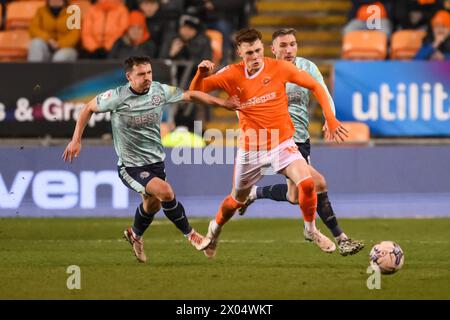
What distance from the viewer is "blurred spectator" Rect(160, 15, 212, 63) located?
674 inches

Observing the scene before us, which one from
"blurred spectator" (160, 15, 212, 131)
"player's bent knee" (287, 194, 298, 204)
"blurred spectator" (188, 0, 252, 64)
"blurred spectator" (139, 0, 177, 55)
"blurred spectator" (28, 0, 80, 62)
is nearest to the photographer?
"player's bent knee" (287, 194, 298, 204)

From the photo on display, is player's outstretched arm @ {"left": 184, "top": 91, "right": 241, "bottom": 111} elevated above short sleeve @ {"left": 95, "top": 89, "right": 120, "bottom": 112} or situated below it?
above

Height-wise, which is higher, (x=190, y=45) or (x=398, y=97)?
(x=190, y=45)

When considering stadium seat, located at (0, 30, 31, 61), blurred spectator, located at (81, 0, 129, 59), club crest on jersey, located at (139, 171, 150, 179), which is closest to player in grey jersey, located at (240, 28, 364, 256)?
club crest on jersey, located at (139, 171, 150, 179)

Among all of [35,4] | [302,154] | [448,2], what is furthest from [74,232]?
[448,2]

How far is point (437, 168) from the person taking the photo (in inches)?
630

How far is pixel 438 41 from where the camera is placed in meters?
17.5

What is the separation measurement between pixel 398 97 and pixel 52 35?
16.9 feet

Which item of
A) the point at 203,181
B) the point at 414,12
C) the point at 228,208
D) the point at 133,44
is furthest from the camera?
the point at 414,12

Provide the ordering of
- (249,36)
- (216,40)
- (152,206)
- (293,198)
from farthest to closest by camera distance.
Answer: (216,40) → (293,198) → (152,206) → (249,36)

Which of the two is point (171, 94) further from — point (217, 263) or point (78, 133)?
point (217, 263)

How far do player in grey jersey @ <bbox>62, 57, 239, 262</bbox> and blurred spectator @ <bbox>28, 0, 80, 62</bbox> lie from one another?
20.3 ft

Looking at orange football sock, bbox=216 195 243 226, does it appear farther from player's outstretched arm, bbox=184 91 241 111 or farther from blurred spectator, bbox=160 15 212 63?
blurred spectator, bbox=160 15 212 63

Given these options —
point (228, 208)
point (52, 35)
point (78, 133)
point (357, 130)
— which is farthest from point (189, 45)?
point (78, 133)
